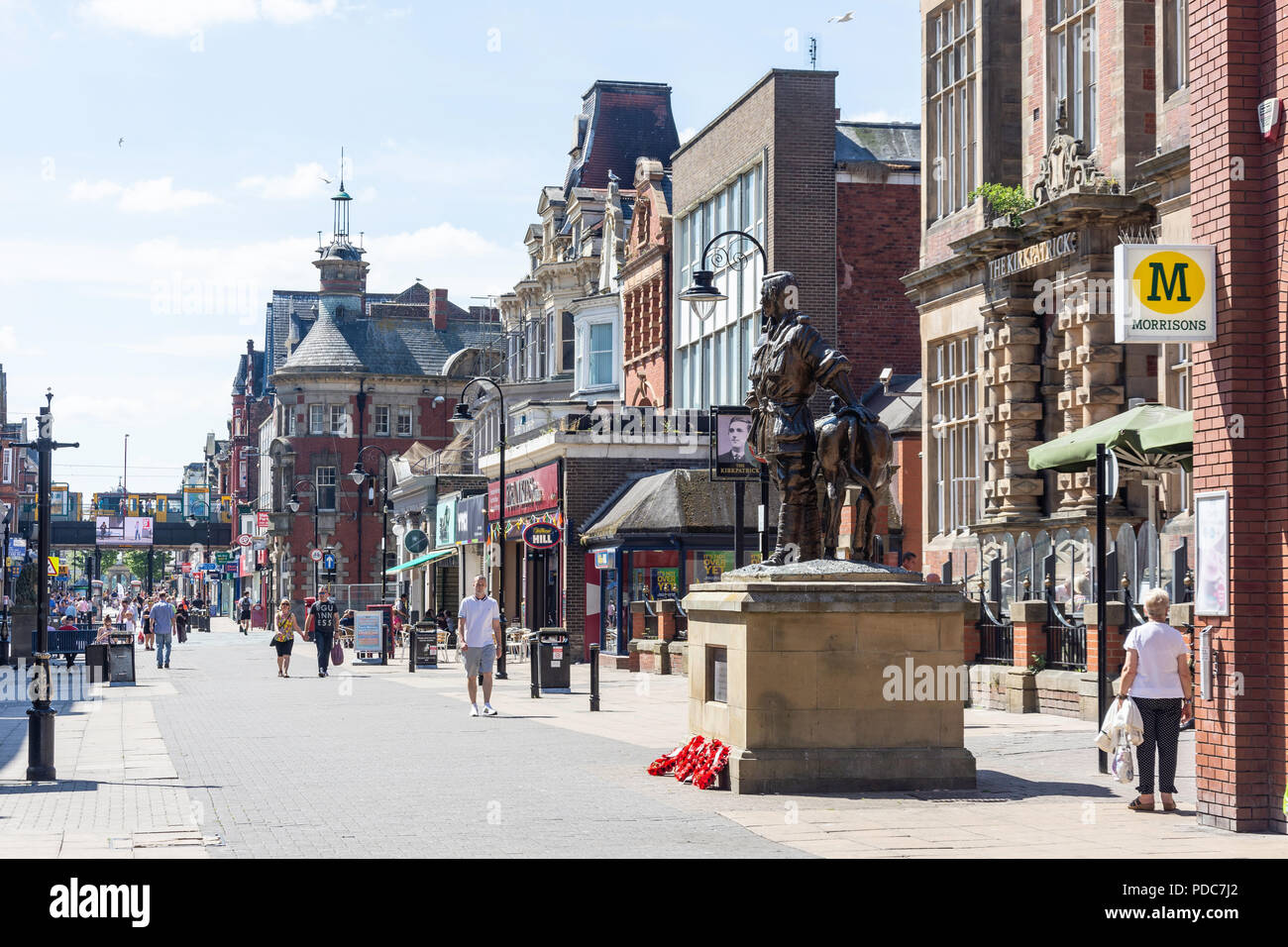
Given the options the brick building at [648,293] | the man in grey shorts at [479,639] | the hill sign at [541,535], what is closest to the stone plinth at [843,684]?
the man in grey shorts at [479,639]

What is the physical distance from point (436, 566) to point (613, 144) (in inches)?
671

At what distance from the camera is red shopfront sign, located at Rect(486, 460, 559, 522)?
44.5 m

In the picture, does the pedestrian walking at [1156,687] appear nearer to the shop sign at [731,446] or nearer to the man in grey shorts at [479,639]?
the shop sign at [731,446]

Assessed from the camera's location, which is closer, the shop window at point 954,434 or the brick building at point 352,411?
the shop window at point 954,434

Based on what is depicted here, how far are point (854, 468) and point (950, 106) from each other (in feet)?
58.9

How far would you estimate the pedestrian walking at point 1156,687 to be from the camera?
496 inches

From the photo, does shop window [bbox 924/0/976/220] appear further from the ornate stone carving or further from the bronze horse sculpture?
the bronze horse sculpture

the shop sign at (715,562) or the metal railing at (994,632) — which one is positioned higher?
the shop sign at (715,562)

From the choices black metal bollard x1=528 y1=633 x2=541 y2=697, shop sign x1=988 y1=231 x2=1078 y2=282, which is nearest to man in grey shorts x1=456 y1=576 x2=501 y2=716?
black metal bollard x1=528 y1=633 x2=541 y2=697

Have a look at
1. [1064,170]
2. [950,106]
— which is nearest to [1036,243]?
[1064,170]

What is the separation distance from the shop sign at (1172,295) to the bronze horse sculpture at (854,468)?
3534 mm

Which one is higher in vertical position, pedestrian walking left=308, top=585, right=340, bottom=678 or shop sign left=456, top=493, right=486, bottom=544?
shop sign left=456, top=493, right=486, bottom=544

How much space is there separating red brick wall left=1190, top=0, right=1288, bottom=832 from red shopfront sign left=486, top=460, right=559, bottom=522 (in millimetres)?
31493

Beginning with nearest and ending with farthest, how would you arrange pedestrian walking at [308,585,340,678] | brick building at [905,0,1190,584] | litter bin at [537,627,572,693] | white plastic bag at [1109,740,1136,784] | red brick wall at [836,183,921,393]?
white plastic bag at [1109,740,1136,784]
brick building at [905,0,1190,584]
litter bin at [537,627,572,693]
pedestrian walking at [308,585,340,678]
red brick wall at [836,183,921,393]
